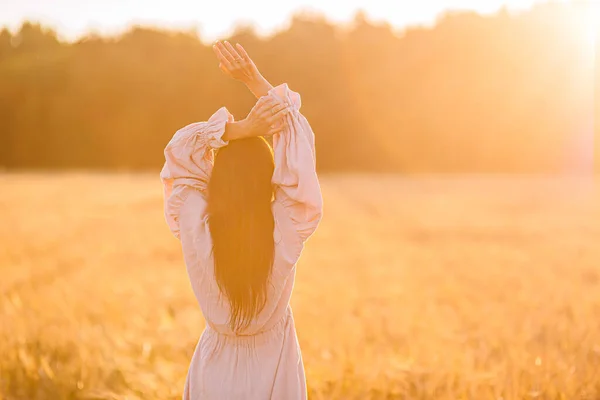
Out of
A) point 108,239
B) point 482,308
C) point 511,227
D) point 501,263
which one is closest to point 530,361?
point 482,308

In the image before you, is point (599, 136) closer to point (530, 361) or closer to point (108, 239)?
point (108, 239)

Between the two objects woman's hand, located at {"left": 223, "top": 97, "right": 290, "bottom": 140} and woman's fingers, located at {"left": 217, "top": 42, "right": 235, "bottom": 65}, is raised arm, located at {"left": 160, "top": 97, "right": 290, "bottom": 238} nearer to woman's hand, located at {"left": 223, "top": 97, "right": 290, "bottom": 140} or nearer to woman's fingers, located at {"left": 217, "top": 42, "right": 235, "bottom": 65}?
woman's hand, located at {"left": 223, "top": 97, "right": 290, "bottom": 140}

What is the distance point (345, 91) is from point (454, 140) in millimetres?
6388

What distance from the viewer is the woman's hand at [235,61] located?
6.01 feet

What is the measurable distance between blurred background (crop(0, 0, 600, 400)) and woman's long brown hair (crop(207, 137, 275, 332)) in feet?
4.89

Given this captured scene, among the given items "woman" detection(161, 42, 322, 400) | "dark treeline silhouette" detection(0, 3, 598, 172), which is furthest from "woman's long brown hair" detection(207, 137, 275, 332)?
"dark treeline silhouette" detection(0, 3, 598, 172)

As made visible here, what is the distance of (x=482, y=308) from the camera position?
17.0ft

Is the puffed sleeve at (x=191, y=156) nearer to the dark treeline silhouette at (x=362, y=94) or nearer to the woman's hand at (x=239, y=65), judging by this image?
the woman's hand at (x=239, y=65)

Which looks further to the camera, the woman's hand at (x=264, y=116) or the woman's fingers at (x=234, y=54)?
the woman's fingers at (x=234, y=54)

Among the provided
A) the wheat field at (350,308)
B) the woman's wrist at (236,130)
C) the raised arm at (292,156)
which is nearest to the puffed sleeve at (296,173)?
the raised arm at (292,156)

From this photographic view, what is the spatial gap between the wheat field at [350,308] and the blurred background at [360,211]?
24 mm

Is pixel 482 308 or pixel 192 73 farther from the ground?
pixel 192 73

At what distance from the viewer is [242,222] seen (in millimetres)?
1696

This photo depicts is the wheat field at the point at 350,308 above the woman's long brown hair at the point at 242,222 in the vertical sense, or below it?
below
